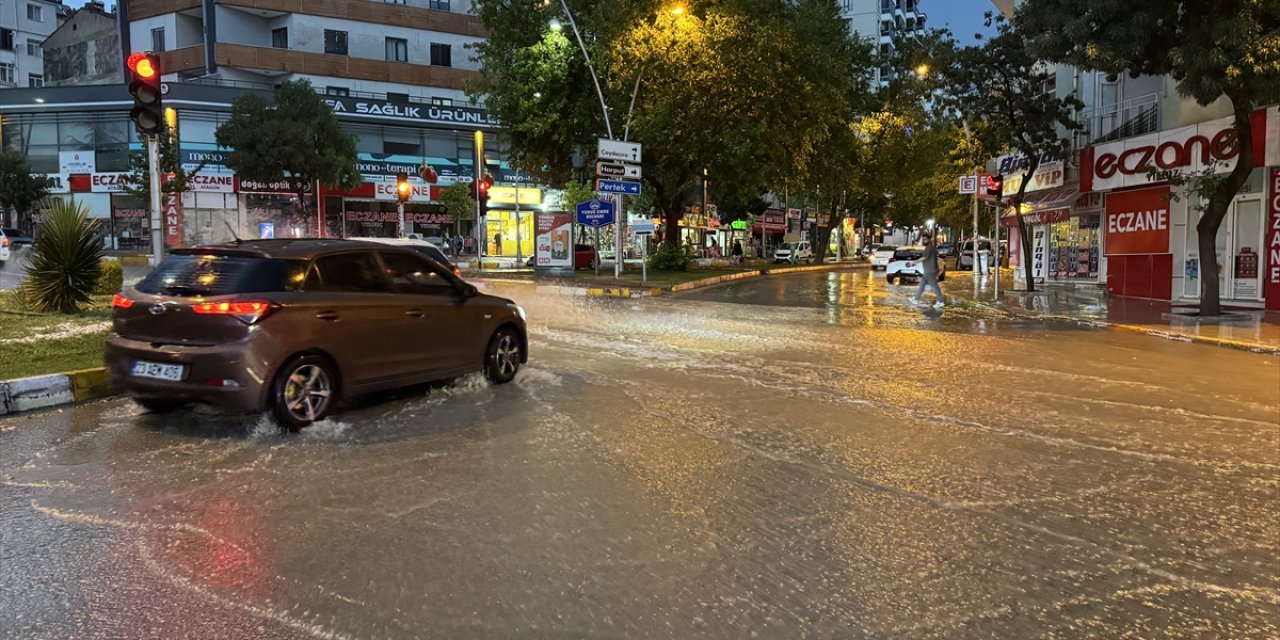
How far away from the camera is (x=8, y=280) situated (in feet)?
68.1

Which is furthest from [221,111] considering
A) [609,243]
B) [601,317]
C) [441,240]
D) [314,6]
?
[601,317]

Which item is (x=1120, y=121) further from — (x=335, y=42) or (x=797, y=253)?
(x=335, y=42)

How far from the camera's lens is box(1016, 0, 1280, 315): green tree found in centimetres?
1397

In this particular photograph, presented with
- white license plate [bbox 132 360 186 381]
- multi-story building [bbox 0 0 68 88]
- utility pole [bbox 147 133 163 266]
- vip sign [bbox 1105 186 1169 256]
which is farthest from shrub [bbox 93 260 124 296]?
multi-story building [bbox 0 0 68 88]

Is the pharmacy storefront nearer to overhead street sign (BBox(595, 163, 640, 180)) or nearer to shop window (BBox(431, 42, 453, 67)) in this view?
overhead street sign (BBox(595, 163, 640, 180))

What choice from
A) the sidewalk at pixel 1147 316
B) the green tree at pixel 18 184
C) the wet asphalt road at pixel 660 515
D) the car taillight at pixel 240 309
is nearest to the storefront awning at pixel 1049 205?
the sidewalk at pixel 1147 316

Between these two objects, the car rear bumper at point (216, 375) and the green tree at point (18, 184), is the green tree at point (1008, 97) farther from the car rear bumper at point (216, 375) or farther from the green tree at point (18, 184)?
the green tree at point (18, 184)

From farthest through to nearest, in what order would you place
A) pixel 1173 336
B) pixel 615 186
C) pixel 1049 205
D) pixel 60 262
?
pixel 1049 205 < pixel 615 186 < pixel 1173 336 < pixel 60 262

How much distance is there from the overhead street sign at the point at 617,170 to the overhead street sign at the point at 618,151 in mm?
206

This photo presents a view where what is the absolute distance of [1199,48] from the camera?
14516 millimetres

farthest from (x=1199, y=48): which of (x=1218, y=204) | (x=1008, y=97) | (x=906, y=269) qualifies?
(x=906, y=269)

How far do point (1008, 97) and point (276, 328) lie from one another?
935 inches

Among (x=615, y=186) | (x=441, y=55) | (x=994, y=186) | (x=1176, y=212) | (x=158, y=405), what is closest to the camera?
(x=158, y=405)

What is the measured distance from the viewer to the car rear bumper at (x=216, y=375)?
611 centimetres
